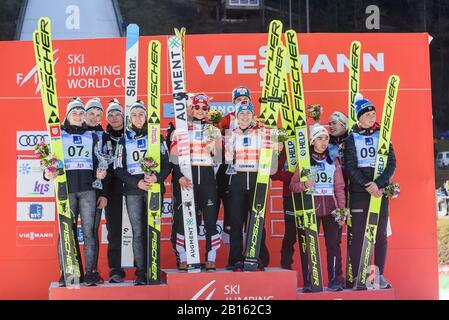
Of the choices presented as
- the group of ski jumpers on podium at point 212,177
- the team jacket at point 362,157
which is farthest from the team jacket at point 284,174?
the team jacket at point 362,157

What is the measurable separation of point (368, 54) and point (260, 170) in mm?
2064

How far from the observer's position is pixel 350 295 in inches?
213

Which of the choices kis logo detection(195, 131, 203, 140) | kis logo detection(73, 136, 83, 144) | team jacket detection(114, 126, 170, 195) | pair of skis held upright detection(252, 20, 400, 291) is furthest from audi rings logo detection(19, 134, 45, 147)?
pair of skis held upright detection(252, 20, 400, 291)

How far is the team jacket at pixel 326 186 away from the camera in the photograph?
18.2ft

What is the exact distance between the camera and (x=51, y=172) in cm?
515

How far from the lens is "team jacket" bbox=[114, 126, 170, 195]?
5297mm

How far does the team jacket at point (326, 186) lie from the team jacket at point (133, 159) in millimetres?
1106

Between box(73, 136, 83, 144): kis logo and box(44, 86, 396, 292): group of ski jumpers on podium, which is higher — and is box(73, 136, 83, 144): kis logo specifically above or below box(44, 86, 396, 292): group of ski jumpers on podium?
above

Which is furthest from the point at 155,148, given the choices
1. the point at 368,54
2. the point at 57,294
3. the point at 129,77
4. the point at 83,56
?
the point at 368,54

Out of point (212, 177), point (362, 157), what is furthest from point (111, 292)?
point (362, 157)

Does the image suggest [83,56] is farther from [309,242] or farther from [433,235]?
[433,235]

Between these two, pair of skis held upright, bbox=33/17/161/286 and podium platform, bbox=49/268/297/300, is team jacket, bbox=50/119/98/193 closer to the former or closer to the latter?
pair of skis held upright, bbox=33/17/161/286

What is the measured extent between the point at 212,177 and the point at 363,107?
1.38 meters

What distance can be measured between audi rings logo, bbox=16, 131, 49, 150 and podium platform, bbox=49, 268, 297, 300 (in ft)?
6.03
